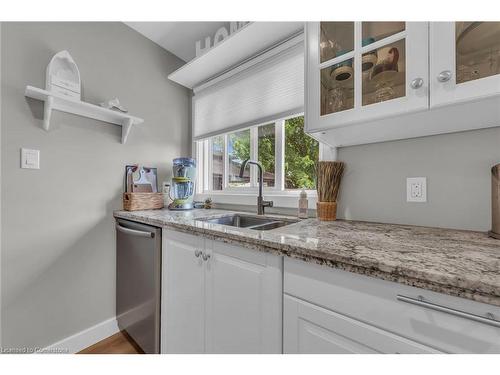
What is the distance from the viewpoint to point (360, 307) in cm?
61

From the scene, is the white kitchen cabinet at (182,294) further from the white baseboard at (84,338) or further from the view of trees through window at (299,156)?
the view of trees through window at (299,156)

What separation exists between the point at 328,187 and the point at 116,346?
1.78 m

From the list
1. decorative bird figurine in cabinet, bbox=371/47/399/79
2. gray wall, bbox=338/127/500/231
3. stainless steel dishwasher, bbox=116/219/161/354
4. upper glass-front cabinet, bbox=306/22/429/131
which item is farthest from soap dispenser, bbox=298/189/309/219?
stainless steel dishwasher, bbox=116/219/161/354

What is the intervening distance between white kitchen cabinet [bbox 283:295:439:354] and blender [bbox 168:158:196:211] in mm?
1283

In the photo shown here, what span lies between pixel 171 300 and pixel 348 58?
1.47 metres

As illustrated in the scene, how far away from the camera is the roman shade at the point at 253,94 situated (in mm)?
1515

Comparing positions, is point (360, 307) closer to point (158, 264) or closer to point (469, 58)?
point (469, 58)

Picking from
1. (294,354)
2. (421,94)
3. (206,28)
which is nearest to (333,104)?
(421,94)

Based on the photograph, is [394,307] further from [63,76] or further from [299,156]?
[63,76]

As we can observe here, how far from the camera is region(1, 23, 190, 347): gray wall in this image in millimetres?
1286

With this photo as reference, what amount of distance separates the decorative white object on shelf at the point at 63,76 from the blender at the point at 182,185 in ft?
2.68

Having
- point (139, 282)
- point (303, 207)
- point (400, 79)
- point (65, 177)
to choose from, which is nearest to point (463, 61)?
point (400, 79)

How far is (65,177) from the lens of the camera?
4.87 ft

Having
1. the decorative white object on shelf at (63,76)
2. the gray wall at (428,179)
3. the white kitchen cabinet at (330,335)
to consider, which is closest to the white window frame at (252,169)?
the gray wall at (428,179)
